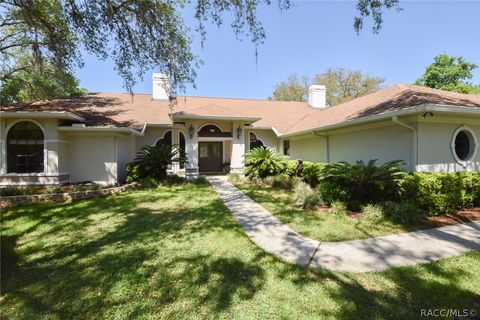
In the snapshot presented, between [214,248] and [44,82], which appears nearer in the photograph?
[214,248]

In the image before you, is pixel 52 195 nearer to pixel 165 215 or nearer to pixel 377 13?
pixel 165 215

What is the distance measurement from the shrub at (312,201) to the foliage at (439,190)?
233cm

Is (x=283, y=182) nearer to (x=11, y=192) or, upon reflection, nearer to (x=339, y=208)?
(x=339, y=208)

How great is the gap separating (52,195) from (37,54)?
196 inches

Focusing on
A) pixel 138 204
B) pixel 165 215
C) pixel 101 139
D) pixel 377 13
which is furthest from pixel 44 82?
pixel 377 13

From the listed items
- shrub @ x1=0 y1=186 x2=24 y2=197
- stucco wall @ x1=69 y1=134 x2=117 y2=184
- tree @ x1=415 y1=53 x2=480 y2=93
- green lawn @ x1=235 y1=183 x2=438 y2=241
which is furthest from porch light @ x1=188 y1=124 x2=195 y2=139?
tree @ x1=415 y1=53 x2=480 y2=93

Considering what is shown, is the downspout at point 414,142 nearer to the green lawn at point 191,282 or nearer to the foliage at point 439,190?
the foliage at point 439,190

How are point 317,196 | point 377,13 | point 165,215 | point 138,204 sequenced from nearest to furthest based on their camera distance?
1. point 377,13
2. point 165,215
3. point 317,196
4. point 138,204

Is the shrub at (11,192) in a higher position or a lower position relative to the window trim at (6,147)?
lower

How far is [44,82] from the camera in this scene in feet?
52.8

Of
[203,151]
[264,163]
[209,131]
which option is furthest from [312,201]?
[203,151]

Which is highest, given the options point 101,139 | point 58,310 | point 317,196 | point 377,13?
point 377,13

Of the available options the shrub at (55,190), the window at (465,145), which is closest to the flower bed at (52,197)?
the shrub at (55,190)

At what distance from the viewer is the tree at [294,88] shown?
3506 centimetres
